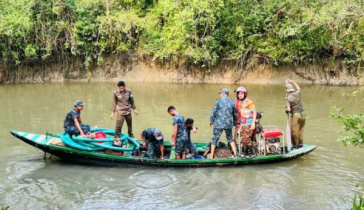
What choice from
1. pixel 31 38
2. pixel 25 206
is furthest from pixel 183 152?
pixel 31 38

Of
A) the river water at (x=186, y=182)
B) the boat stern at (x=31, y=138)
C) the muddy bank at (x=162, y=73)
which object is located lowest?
the river water at (x=186, y=182)

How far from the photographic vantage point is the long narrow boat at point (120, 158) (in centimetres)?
788

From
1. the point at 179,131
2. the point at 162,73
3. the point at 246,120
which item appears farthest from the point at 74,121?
the point at 162,73

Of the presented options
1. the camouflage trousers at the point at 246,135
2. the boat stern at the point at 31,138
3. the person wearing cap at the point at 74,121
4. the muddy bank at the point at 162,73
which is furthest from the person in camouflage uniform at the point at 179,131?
the muddy bank at the point at 162,73

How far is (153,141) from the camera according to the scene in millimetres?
8102

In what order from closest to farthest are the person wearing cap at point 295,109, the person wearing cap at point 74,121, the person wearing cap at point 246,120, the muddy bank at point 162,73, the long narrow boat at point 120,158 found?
the long narrow boat at point 120,158 → the person wearing cap at point 246,120 → the person wearing cap at point 74,121 → the person wearing cap at point 295,109 → the muddy bank at point 162,73

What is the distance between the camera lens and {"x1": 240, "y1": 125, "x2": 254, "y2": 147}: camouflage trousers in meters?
8.06

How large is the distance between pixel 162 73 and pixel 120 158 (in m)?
15.2

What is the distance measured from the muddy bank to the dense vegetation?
43cm

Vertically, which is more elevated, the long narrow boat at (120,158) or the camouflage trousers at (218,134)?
the camouflage trousers at (218,134)

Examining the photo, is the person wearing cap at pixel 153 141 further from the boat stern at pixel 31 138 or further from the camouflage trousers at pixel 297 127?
the camouflage trousers at pixel 297 127

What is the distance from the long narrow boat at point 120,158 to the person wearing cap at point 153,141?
0.23 m

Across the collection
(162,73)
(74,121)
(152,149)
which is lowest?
(152,149)

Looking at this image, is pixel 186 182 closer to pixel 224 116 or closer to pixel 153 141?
pixel 153 141
